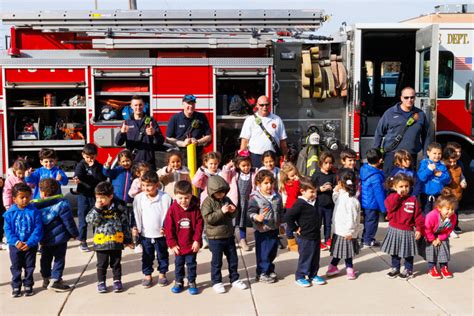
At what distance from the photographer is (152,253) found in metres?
5.93

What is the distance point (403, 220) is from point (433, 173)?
1.62m

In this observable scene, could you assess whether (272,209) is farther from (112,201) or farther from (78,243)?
(78,243)

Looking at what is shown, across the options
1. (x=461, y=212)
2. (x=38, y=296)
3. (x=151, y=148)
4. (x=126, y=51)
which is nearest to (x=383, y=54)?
(x=461, y=212)

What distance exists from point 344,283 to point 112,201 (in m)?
2.29

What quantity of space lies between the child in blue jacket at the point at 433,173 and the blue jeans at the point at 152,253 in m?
3.19

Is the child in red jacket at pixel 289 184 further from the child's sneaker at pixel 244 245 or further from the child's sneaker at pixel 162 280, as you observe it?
the child's sneaker at pixel 162 280

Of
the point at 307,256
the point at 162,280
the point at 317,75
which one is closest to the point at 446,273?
the point at 307,256

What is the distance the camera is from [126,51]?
365 inches

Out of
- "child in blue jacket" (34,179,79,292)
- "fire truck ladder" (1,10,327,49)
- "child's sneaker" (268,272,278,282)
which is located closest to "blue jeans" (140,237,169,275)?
"child in blue jacket" (34,179,79,292)

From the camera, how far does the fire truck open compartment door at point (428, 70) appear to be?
29.0 feet

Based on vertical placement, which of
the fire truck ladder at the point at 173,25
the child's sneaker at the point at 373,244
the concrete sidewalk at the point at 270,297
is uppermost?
the fire truck ladder at the point at 173,25

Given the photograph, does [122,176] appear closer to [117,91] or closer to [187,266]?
[187,266]

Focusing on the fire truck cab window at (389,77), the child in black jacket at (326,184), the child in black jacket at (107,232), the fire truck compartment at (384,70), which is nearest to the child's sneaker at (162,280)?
the child in black jacket at (107,232)

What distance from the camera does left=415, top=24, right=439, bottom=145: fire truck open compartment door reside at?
883cm
